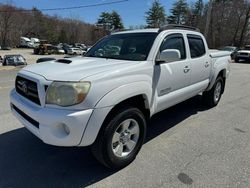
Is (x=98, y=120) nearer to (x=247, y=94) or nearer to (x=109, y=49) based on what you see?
(x=109, y=49)

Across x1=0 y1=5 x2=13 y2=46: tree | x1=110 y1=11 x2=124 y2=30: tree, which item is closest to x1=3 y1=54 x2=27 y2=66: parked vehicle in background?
x1=0 y1=5 x2=13 y2=46: tree

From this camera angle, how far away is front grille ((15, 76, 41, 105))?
2.89m

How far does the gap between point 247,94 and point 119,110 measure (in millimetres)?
6120

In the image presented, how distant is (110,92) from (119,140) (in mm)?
745

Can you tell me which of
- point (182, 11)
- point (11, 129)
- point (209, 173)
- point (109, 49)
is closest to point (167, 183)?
point (209, 173)

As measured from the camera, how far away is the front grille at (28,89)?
289cm

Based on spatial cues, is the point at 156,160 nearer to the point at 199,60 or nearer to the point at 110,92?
the point at 110,92

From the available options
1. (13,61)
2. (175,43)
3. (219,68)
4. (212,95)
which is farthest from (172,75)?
(13,61)

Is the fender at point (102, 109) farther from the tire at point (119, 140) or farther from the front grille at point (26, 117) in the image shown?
the front grille at point (26, 117)

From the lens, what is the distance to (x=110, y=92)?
278cm

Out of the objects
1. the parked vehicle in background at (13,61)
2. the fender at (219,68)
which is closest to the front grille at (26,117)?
the fender at (219,68)

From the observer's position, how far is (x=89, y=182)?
289 centimetres

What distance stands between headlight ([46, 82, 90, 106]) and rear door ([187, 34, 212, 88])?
102 inches

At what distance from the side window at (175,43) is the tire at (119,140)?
1.27 meters
